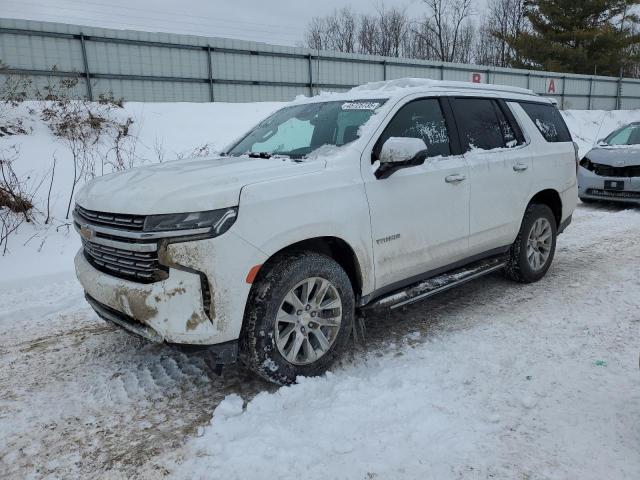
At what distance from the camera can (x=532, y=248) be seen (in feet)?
16.7

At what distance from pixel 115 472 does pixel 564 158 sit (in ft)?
16.7

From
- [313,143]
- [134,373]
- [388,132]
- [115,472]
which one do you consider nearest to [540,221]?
[388,132]

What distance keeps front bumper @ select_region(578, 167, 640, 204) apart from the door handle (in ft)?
20.3

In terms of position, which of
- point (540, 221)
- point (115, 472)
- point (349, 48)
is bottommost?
point (115, 472)

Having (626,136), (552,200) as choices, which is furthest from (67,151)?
(626,136)

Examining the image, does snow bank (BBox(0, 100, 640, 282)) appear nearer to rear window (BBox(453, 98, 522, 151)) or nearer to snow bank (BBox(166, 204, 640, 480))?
rear window (BBox(453, 98, 522, 151))

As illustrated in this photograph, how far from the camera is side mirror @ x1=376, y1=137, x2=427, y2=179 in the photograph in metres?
3.25

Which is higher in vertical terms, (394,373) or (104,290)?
(104,290)

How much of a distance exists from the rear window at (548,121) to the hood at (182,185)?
9.86ft

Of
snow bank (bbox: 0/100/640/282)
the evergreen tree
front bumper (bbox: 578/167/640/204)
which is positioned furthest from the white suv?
the evergreen tree

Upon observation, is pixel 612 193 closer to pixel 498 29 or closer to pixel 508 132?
pixel 508 132

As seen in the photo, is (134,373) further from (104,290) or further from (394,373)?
(394,373)

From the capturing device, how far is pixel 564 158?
5.30m

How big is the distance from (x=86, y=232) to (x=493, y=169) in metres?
3.36
